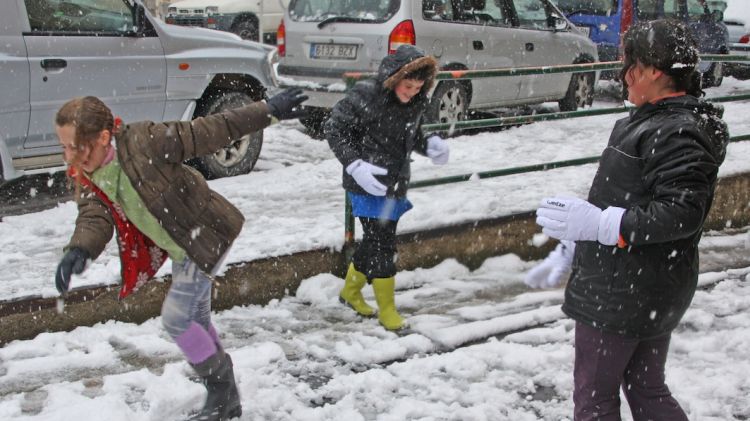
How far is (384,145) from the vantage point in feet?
14.7

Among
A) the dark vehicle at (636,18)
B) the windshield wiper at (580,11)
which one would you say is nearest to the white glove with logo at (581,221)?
the dark vehicle at (636,18)

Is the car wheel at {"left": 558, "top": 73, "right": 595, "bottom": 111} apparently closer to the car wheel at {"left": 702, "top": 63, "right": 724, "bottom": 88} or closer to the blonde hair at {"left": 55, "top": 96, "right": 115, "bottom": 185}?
the car wheel at {"left": 702, "top": 63, "right": 724, "bottom": 88}

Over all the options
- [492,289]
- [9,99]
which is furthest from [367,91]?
[9,99]

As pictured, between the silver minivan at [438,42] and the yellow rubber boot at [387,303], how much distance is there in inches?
153

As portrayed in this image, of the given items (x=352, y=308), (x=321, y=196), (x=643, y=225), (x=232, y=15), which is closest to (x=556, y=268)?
(x=643, y=225)

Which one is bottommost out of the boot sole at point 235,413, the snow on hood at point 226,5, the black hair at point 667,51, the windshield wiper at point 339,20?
the boot sole at point 235,413

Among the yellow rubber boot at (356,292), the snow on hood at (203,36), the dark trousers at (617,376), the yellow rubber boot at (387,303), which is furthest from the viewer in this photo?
the snow on hood at (203,36)

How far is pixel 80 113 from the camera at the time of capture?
3.02 metres

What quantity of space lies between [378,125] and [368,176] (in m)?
0.32

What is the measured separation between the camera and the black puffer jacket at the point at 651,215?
2348 mm

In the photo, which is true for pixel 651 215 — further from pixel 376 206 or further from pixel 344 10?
pixel 344 10

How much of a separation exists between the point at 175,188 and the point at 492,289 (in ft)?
9.00

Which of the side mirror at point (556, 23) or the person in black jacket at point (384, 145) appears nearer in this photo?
the person in black jacket at point (384, 145)

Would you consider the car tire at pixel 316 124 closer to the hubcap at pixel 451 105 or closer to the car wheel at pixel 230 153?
the hubcap at pixel 451 105
